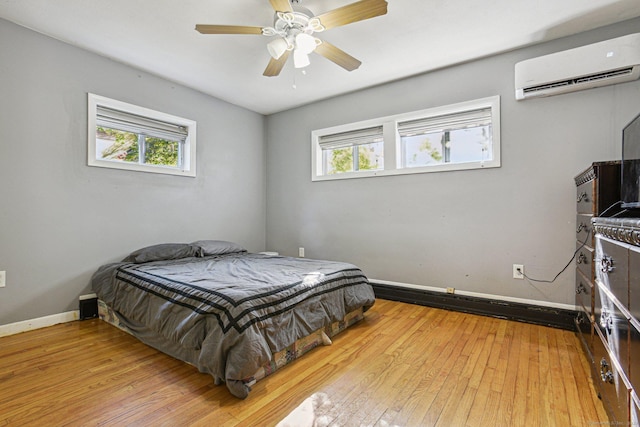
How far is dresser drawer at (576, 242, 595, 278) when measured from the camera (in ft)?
5.48

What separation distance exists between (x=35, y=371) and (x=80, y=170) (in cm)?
164

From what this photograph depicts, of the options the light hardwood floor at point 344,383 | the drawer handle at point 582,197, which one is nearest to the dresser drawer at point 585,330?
the light hardwood floor at point 344,383

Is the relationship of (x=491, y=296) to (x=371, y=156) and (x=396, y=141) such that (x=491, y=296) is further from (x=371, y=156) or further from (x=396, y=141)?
(x=371, y=156)

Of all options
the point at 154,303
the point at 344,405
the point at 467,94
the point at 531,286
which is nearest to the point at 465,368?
the point at 344,405

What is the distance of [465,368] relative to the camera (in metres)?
1.77

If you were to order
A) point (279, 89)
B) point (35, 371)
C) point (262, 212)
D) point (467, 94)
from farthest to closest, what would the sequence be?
point (262, 212), point (279, 89), point (467, 94), point (35, 371)

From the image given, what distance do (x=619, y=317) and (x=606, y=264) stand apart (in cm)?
26

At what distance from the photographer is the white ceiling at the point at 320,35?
2.05 m

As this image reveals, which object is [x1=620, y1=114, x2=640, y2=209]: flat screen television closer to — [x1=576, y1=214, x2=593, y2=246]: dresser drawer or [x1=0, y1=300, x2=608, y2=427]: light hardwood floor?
[x1=576, y1=214, x2=593, y2=246]: dresser drawer

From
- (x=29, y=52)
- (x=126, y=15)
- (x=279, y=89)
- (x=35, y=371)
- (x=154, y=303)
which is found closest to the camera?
(x=35, y=371)

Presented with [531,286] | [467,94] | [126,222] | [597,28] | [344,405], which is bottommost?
[344,405]

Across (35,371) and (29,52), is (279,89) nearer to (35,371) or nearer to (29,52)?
(29,52)

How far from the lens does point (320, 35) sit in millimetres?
2373

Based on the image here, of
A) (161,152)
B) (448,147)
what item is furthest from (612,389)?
(161,152)
